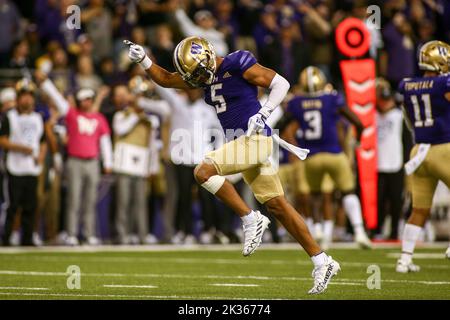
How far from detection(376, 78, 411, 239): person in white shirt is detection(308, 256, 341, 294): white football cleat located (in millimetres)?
7310

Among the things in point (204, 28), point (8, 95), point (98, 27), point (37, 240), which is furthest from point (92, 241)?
point (98, 27)

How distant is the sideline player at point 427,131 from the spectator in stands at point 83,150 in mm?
5478

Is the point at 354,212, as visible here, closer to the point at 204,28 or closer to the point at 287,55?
the point at 204,28

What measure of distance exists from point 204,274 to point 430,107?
2.43 metres

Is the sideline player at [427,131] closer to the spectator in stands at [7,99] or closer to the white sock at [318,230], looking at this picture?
the white sock at [318,230]

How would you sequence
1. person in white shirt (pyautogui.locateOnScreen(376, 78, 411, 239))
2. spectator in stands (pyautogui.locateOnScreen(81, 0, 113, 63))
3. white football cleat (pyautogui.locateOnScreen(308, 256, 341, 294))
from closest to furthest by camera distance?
white football cleat (pyautogui.locateOnScreen(308, 256, 341, 294)), person in white shirt (pyautogui.locateOnScreen(376, 78, 411, 239)), spectator in stands (pyautogui.locateOnScreen(81, 0, 113, 63))

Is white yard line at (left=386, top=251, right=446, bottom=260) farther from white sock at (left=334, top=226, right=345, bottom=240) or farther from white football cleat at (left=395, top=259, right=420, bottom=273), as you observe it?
white sock at (left=334, top=226, right=345, bottom=240)

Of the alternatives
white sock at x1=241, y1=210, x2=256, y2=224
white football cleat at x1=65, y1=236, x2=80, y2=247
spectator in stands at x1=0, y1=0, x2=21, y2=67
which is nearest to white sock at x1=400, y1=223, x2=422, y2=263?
white sock at x1=241, y1=210, x2=256, y2=224

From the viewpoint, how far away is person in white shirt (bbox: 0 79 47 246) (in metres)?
13.1

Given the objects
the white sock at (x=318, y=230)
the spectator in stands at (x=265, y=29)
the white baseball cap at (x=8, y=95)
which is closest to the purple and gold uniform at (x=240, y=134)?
the white sock at (x=318, y=230)

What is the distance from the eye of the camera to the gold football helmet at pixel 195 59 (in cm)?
765

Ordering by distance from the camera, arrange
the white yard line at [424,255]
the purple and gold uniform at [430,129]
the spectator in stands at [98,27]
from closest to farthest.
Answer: the purple and gold uniform at [430,129] < the white yard line at [424,255] < the spectator in stands at [98,27]

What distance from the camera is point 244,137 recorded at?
761 centimetres
